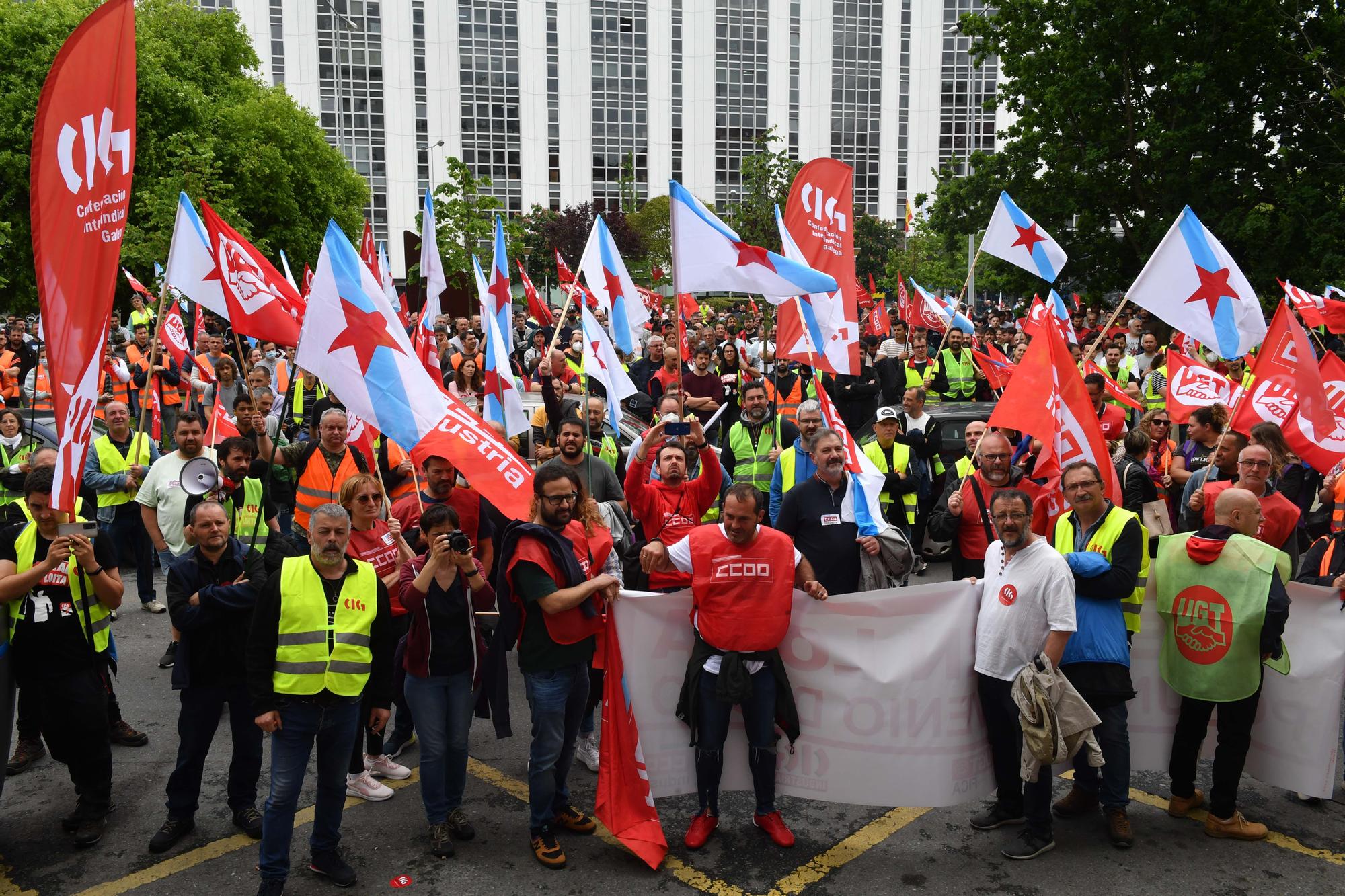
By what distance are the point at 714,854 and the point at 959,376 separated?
9659 mm

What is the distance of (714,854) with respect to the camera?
5082 mm

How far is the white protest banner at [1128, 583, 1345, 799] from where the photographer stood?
5.28 meters

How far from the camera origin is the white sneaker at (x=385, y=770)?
5941 mm

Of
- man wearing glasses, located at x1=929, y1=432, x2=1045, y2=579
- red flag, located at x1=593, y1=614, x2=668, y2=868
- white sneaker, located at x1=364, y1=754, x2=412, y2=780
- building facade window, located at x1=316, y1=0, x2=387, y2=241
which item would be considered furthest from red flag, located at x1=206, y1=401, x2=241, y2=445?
building facade window, located at x1=316, y1=0, x2=387, y2=241

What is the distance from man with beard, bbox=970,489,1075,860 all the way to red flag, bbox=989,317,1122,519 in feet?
4.85

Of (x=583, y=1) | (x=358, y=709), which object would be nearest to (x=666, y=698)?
(x=358, y=709)

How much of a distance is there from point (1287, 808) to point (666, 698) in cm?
339

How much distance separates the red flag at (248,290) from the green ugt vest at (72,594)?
271 cm

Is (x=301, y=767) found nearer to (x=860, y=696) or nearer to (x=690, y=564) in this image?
(x=690, y=564)

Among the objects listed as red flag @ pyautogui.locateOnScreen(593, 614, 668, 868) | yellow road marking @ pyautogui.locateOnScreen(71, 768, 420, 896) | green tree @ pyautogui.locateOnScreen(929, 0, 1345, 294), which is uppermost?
green tree @ pyautogui.locateOnScreen(929, 0, 1345, 294)

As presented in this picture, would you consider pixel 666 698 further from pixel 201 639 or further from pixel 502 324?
pixel 502 324

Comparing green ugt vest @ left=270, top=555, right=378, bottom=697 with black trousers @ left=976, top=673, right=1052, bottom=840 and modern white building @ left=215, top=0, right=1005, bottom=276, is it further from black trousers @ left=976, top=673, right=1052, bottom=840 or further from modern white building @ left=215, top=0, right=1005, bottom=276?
modern white building @ left=215, top=0, right=1005, bottom=276

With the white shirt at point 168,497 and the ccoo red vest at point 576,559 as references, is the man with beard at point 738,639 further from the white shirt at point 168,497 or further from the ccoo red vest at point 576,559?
the white shirt at point 168,497

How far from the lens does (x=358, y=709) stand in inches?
189
